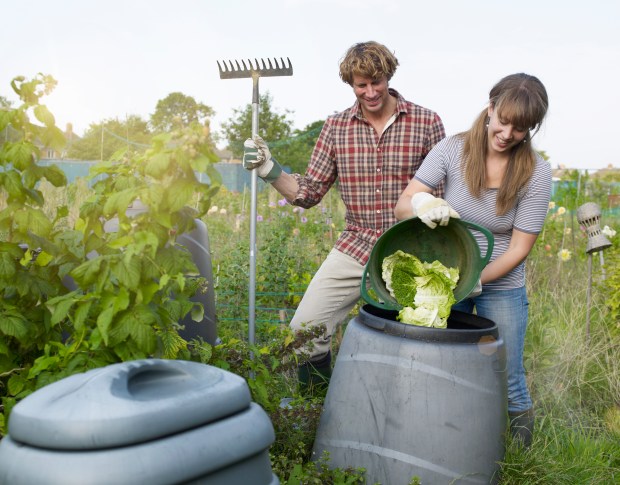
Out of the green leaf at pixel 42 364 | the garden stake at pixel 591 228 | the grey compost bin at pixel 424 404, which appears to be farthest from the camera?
the garden stake at pixel 591 228

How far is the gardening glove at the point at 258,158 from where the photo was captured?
10.2 ft

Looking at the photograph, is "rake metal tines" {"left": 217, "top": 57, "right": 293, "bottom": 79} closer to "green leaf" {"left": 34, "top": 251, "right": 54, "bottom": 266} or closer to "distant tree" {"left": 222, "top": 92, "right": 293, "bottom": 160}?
"green leaf" {"left": 34, "top": 251, "right": 54, "bottom": 266}

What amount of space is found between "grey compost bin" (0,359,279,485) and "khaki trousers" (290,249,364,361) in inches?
72.7

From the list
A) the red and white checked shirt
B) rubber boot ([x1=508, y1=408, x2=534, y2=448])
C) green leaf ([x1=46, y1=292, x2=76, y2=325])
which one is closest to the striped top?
the red and white checked shirt

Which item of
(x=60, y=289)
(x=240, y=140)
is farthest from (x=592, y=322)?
(x=240, y=140)

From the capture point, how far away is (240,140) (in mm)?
17328

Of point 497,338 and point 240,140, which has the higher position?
point 240,140

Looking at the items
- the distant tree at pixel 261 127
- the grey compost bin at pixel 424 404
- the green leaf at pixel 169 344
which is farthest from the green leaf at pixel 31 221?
the distant tree at pixel 261 127

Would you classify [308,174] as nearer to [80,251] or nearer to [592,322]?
[80,251]

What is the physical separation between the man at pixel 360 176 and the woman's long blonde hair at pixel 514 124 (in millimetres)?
505

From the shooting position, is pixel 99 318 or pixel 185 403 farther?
pixel 99 318

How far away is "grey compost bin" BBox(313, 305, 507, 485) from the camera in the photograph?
7.17 ft

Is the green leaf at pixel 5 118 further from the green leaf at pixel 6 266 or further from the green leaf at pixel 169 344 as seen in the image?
the green leaf at pixel 169 344

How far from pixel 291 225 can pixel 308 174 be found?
9.80 feet
